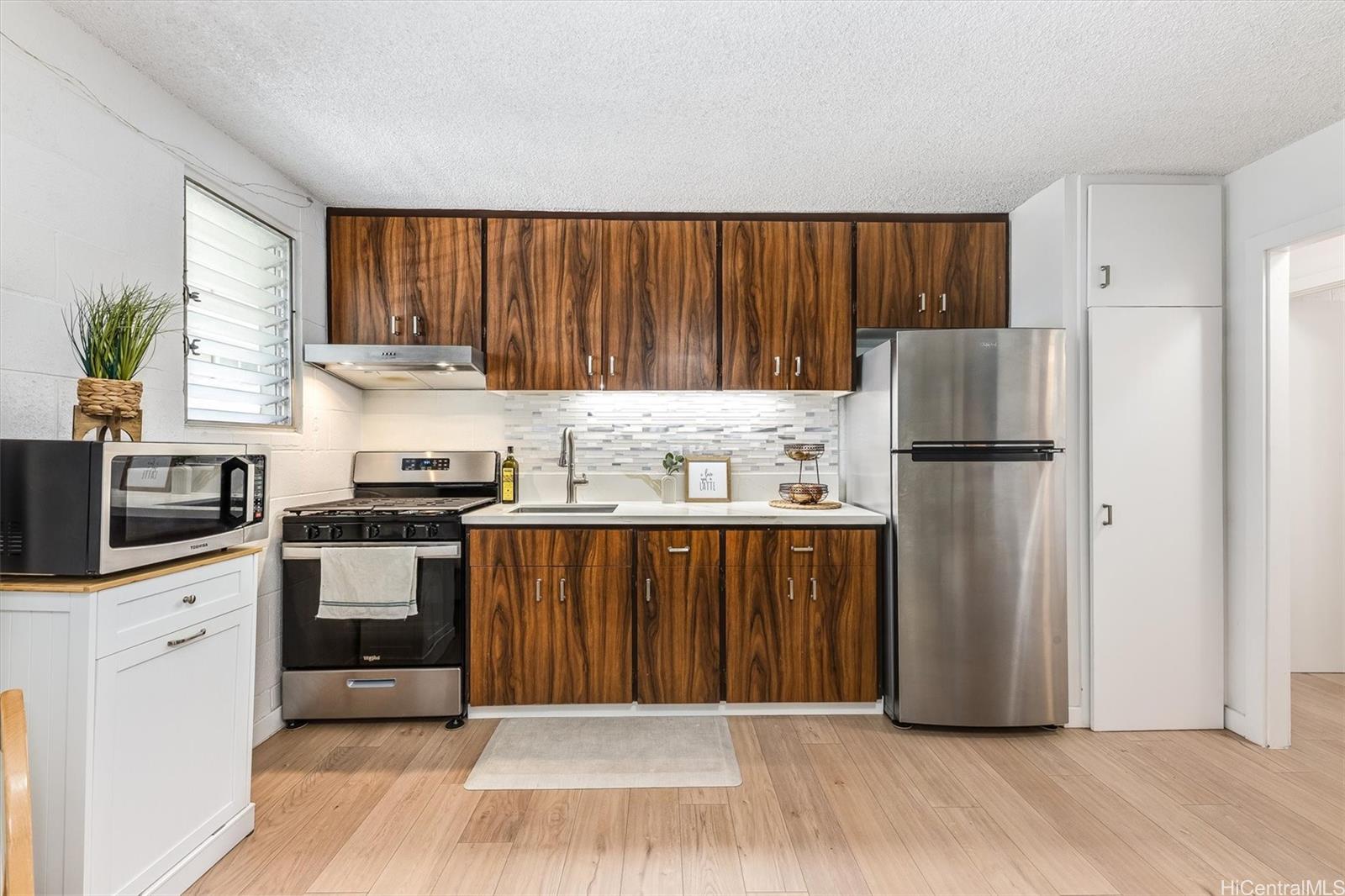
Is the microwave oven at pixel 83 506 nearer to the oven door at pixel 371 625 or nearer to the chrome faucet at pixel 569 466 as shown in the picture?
the oven door at pixel 371 625

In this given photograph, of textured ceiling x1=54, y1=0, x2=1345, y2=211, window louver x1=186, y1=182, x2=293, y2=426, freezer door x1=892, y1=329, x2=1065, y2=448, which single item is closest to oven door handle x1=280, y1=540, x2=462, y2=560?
window louver x1=186, y1=182, x2=293, y2=426

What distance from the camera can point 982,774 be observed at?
256cm

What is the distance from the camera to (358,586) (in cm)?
293

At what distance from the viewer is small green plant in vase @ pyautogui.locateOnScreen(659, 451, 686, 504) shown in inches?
144

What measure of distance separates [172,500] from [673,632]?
1.98m

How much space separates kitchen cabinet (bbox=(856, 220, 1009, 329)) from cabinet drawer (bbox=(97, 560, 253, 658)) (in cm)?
285

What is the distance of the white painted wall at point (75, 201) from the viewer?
5.83 ft

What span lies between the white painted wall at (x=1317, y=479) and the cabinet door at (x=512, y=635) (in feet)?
13.2

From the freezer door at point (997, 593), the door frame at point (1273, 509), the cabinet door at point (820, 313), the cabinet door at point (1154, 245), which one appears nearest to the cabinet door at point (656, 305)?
the cabinet door at point (820, 313)

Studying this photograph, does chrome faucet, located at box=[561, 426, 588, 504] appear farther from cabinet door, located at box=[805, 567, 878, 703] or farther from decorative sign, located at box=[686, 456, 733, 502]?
cabinet door, located at box=[805, 567, 878, 703]

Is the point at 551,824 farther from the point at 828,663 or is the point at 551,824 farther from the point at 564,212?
the point at 564,212

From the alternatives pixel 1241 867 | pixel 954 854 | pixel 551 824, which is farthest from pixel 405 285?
pixel 1241 867

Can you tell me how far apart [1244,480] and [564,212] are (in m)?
3.29

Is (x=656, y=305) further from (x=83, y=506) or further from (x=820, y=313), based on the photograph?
(x=83, y=506)
